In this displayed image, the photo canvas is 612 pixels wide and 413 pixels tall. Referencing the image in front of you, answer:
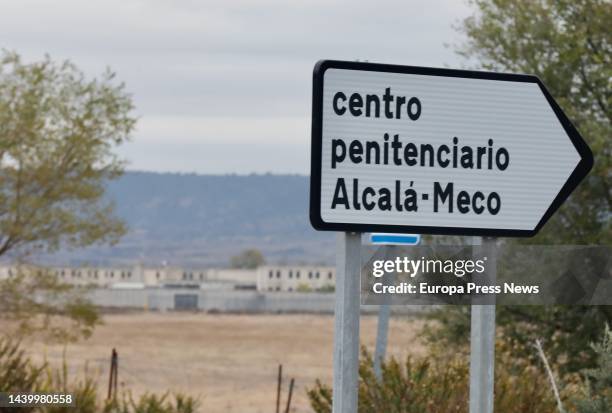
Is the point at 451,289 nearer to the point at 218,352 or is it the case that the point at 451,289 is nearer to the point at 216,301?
the point at 218,352

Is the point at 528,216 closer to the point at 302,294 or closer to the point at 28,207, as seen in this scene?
the point at 28,207

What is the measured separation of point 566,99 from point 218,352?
95804 millimetres

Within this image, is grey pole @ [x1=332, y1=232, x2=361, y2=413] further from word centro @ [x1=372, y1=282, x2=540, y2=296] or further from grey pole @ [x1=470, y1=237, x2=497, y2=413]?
grey pole @ [x1=470, y1=237, x2=497, y2=413]

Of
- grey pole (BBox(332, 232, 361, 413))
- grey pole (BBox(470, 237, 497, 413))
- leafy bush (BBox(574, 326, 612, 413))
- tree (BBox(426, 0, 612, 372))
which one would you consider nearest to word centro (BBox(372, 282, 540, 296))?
grey pole (BBox(470, 237, 497, 413))

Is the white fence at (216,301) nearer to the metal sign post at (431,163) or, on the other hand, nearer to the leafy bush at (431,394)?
the leafy bush at (431,394)

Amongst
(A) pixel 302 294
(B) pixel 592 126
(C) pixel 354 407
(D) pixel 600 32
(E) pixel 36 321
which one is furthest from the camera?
(A) pixel 302 294

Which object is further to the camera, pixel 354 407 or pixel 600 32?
pixel 600 32

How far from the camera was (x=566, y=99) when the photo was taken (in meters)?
22.2

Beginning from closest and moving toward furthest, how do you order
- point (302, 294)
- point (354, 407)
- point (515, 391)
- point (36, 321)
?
point (354, 407)
point (515, 391)
point (36, 321)
point (302, 294)

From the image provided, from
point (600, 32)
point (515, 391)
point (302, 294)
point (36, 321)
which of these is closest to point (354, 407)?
point (515, 391)

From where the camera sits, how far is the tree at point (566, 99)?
21.1 meters

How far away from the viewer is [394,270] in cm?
439

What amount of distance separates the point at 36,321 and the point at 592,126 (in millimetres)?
13737

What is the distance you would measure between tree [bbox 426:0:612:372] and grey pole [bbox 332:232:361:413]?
16907mm
